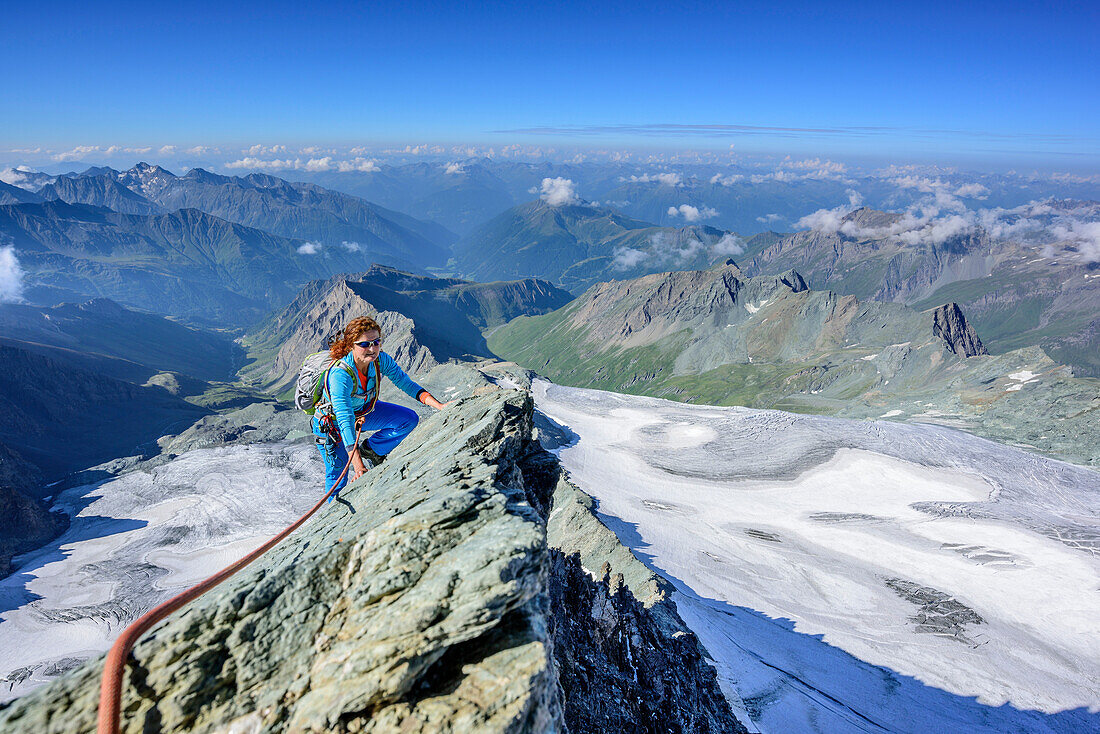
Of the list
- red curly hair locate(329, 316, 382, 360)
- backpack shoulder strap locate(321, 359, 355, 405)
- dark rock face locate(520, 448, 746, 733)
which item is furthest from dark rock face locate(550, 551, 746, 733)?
red curly hair locate(329, 316, 382, 360)

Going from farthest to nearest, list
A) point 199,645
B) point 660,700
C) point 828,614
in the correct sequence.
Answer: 1. point 828,614
2. point 660,700
3. point 199,645

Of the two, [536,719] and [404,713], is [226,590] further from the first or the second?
[536,719]

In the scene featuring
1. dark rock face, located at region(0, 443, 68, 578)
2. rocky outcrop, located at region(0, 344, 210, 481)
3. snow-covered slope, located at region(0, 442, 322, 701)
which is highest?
snow-covered slope, located at region(0, 442, 322, 701)

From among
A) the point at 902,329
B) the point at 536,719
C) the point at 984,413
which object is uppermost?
the point at 536,719

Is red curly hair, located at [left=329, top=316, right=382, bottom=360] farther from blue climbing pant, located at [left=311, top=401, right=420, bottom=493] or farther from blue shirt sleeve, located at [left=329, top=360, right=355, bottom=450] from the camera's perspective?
blue climbing pant, located at [left=311, top=401, right=420, bottom=493]

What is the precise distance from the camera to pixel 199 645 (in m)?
6.41

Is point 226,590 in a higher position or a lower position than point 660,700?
higher

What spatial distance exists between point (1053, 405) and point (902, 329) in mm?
134614

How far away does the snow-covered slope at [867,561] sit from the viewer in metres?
27.4

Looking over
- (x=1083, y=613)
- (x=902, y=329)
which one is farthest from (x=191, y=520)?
(x=902, y=329)

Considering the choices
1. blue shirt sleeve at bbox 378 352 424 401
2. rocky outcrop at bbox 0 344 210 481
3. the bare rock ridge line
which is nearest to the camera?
the bare rock ridge line

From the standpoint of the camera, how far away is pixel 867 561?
4297 cm

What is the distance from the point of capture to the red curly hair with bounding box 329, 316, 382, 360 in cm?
1015

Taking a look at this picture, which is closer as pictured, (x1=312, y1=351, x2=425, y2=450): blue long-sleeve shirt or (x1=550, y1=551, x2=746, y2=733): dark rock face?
(x1=312, y1=351, x2=425, y2=450): blue long-sleeve shirt
